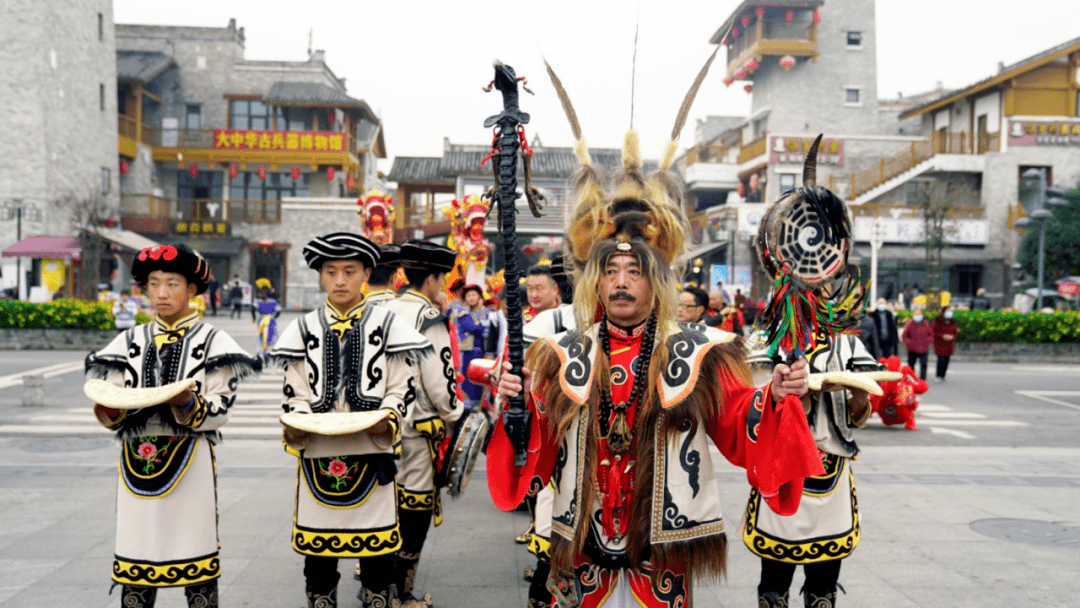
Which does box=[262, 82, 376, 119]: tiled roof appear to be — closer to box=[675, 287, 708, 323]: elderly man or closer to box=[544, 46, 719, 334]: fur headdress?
box=[675, 287, 708, 323]: elderly man

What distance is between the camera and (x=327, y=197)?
4112 cm

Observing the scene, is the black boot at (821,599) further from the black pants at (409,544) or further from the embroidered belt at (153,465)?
the embroidered belt at (153,465)

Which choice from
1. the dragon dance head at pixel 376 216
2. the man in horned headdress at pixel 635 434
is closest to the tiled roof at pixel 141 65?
the dragon dance head at pixel 376 216

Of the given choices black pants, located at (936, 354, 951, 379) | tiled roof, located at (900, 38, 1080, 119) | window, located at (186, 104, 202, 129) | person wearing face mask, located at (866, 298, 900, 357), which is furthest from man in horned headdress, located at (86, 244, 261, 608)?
window, located at (186, 104, 202, 129)

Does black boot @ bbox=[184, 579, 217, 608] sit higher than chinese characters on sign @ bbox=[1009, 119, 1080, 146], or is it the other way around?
chinese characters on sign @ bbox=[1009, 119, 1080, 146]

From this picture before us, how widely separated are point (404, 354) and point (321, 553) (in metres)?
0.95

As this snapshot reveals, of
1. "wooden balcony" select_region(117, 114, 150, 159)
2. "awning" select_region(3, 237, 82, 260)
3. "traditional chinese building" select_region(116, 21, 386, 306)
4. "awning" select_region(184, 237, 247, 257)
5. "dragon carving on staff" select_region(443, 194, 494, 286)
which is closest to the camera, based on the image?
"dragon carving on staff" select_region(443, 194, 494, 286)

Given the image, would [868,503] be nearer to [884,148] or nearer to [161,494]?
[161,494]

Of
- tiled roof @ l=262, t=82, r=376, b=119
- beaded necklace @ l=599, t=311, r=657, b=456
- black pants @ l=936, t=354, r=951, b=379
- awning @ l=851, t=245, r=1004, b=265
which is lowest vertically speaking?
black pants @ l=936, t=354, r=951, b=379

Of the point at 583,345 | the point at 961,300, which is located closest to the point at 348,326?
the point at 583,345

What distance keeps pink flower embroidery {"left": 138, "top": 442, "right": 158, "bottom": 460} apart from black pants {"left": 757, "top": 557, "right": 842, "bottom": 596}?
2803mm

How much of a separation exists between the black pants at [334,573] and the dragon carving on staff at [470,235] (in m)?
5.48

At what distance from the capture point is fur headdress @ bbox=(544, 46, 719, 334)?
2.90 meters

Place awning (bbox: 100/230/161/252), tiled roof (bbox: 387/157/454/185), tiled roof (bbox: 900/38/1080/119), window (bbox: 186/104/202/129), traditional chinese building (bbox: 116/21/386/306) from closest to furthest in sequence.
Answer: tiled roof (bbox: 900/38/1080/119)
awning (bbox: 100/230/161/252)
traditional chinese building (bbox: 116/21/386/306)
tiled roof (bbox: 387/157/454/185)
window (bbox: 186/104/202/129)
